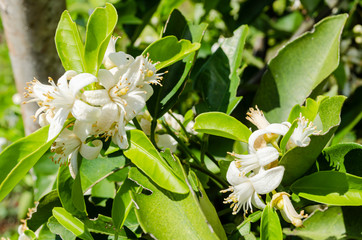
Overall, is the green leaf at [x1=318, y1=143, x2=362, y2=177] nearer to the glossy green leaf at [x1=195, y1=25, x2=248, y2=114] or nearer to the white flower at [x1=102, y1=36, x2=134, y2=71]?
the glossy green leaf at [x1=195, y1=25, x2=248, y2=114]

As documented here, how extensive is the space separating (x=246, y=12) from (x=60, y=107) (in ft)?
3.35

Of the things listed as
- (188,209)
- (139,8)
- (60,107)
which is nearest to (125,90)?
(60,107)

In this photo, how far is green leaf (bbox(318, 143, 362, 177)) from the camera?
80 centimetres

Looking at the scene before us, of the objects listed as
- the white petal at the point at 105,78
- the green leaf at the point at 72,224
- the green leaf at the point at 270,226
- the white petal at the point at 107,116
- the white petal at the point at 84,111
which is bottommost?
the green leaf at the point at 270,226

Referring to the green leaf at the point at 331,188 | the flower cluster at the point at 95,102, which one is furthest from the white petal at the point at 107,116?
the green leaf at the point at 331,188

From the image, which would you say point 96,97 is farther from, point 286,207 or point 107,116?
point 286,207

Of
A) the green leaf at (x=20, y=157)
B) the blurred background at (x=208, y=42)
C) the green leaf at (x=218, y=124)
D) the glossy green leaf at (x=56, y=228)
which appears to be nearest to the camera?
the green leaf at (x=20, y=157)

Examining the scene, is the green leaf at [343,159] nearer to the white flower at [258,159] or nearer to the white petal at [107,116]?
the white flower at [258,159]

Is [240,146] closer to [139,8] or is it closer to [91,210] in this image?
[91,210]

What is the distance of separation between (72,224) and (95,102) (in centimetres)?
30

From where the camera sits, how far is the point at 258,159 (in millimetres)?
773

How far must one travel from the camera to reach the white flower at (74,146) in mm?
757

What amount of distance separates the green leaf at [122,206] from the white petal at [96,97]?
22cm

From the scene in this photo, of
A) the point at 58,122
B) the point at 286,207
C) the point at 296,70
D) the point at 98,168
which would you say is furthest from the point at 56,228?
the point at 296,70
